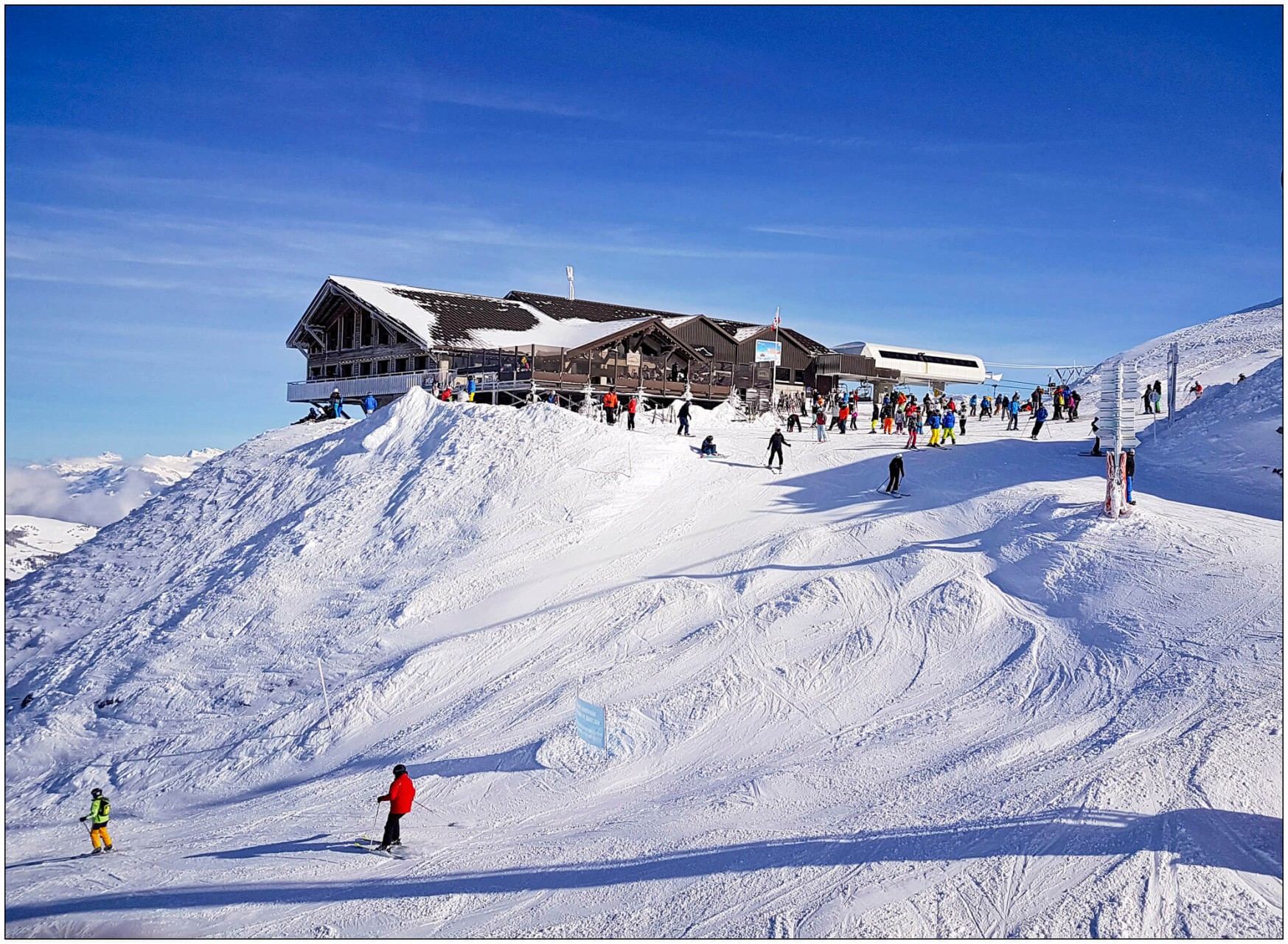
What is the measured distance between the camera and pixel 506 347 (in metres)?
39.1

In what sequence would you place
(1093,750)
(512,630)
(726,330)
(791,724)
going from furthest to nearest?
(726,330) < (512,630) < (791,724) < (1093,750)

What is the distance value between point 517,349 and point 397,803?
910 inches

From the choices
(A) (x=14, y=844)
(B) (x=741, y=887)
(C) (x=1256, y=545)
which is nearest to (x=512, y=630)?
(A) (x=14, y=844)

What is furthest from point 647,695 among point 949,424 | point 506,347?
point 506,347

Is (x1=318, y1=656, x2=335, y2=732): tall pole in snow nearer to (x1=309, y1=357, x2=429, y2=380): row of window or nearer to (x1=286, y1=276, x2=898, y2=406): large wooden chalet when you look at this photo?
(x1=286, y1=276, x2=898, y2=406): large wooden chalet

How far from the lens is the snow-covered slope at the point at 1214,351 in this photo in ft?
148

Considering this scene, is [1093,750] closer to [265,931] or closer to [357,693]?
[265,931]

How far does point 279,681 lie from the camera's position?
19.1 m

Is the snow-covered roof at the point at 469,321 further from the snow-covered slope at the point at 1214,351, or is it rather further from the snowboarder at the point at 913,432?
the snow-covered slope at the point at 1214,351

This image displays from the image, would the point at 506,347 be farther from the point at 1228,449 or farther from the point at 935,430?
the point at 1228,449

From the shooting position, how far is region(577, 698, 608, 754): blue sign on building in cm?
1330

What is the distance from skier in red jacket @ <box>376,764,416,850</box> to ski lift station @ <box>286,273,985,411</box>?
2104 centimetres

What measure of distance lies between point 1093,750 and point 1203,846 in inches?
100

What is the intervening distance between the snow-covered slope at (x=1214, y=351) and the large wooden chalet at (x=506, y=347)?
16868 millimetres
